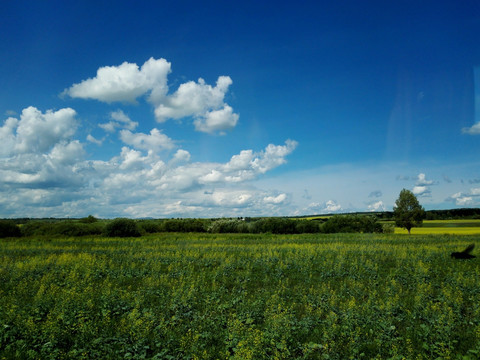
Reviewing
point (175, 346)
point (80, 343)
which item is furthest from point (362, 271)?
point (80, 343)

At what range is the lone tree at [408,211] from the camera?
234 ft

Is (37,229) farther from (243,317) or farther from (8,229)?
(243,317)

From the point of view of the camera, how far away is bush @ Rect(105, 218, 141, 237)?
55.7 m

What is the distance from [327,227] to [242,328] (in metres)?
62.4

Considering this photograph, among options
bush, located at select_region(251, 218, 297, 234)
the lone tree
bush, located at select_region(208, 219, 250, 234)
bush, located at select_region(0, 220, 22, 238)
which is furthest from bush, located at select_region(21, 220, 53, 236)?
the lone tree

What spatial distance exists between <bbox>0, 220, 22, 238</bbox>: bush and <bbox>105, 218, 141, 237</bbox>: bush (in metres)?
16.7

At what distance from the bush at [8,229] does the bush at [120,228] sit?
16.7 meters

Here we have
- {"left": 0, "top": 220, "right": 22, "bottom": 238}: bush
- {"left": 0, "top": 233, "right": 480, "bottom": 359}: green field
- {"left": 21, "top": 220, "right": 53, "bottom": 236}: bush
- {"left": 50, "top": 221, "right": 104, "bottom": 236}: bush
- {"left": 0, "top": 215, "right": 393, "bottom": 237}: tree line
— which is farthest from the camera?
{"left": 0, "top": 215, "right": 393, "bottom": 237}: tree line

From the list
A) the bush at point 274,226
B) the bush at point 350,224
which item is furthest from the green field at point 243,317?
the bush at point 274,226

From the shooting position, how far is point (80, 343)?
898 centimetres

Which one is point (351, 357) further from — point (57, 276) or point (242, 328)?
point (57, 276)

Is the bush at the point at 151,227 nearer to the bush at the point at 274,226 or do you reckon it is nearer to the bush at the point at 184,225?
the bush at the point at 184,225

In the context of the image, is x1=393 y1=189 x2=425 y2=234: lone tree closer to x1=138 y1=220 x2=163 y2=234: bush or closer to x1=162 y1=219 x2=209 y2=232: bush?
x1=162 y1=219 x2=209 y2=232: bush

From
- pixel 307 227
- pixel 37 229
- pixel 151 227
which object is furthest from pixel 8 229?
pixel 307 227
